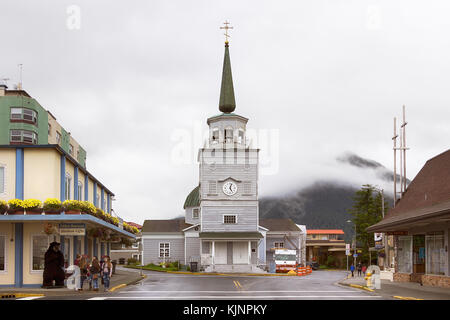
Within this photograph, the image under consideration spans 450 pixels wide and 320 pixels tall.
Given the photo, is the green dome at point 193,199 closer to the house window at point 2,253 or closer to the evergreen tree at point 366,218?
the evergreen tree at point 366,218

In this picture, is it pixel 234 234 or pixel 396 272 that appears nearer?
pixel 396 272

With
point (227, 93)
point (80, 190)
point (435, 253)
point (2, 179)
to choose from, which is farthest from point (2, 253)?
point (227, 93)

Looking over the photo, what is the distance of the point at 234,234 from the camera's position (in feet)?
187

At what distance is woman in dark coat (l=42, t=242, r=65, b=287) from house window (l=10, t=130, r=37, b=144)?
37763 mm

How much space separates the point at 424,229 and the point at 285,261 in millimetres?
24274

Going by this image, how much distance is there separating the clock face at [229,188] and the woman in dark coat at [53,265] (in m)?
31.7

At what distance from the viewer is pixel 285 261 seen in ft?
182

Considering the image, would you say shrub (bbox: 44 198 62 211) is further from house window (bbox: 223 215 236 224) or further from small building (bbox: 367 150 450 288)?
house window (bbox: 223 215 236 224)

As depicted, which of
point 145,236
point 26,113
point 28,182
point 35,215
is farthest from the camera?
point 145,236

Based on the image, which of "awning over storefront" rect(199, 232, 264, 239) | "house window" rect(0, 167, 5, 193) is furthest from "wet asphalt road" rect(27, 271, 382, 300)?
"awning over storefront" rect(199, 232, 264, 239)

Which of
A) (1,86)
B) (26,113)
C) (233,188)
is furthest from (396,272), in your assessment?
(1,86)

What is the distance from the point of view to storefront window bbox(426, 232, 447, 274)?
3038 cm

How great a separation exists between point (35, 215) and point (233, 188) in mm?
32968
